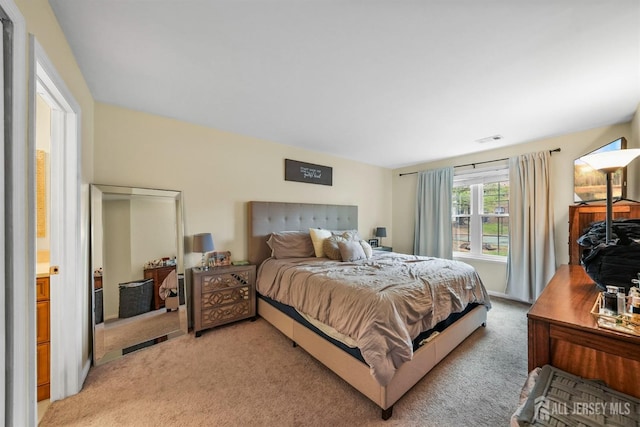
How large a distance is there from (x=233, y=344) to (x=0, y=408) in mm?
1660

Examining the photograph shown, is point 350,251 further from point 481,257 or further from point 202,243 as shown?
point 481,257

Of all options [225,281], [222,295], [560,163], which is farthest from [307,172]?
[560,163]

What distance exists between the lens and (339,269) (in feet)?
7.92

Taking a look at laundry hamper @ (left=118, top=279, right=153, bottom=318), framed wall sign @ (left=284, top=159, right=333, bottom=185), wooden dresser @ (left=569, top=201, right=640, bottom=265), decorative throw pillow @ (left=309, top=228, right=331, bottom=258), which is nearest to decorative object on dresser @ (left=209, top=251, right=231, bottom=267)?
laundry hamper @ (left=118, top=279, right=153, bottom=318)

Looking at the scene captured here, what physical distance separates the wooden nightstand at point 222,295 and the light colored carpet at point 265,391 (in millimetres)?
285

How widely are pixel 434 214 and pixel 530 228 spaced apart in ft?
4.41

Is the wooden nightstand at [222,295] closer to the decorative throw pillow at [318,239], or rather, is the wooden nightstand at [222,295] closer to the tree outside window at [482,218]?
the decorative throw pillow at [318,239]

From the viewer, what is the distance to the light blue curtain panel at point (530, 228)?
3164mm

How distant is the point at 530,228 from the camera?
3.28 metres

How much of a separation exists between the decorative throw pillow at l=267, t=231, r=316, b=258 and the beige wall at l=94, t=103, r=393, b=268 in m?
0.44

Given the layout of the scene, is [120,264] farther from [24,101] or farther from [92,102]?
[24,101]

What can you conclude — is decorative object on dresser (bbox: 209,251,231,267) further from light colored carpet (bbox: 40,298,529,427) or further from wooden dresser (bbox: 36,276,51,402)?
wooden dresser (bbox: 36,276,51,402)

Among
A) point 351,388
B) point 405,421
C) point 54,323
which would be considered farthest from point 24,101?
point 405,421

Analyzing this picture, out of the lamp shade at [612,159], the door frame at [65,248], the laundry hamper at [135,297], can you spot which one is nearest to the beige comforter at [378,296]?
the laundry hamper at [135,297]
